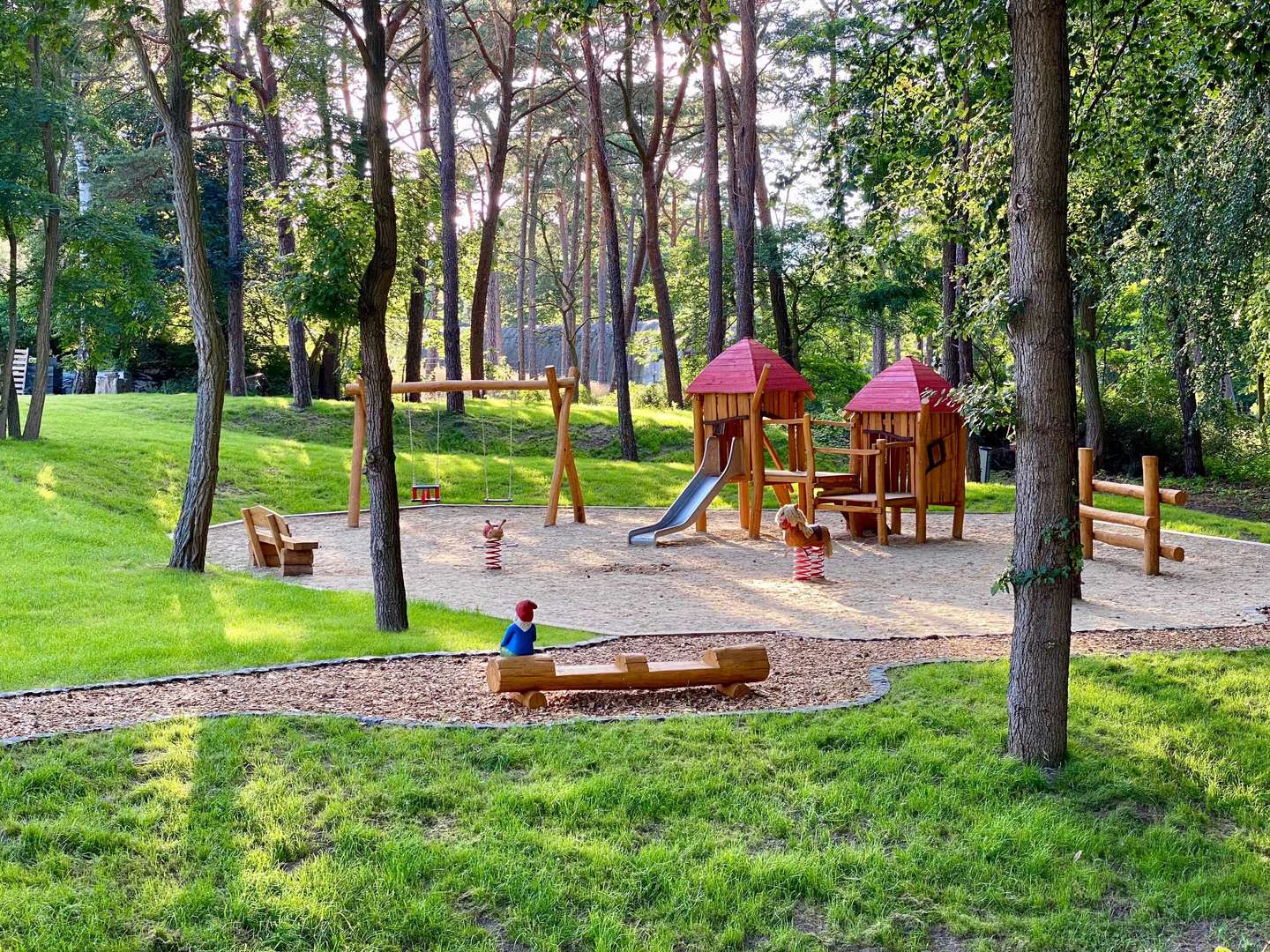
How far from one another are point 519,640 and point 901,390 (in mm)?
8904

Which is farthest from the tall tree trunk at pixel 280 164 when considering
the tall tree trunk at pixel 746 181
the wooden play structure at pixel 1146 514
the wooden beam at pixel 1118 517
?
the wooden beam at pixel 1118 517

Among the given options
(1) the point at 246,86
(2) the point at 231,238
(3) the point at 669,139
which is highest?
(3) the point at 669,139

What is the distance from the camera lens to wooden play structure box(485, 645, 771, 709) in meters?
6.19

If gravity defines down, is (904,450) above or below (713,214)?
below

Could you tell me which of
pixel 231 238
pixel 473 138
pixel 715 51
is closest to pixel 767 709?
pixel 715 51

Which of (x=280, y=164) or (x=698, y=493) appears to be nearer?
(x=698, y=493)

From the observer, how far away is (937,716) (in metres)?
6.07

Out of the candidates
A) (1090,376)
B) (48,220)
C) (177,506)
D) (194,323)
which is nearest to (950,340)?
(1090,376)

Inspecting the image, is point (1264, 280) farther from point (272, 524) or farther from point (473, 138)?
point (473, 138)

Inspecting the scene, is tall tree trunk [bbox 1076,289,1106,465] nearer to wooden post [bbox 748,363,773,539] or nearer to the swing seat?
wooden post [bbox 748,363,773,539]

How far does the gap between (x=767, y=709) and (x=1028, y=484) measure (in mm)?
2024

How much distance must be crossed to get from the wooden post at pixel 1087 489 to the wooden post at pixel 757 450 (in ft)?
12.8

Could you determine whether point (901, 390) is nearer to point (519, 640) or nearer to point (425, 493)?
point (425, 493)

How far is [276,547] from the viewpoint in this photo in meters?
11.7
